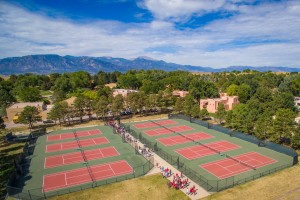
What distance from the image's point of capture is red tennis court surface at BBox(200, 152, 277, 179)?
86.9ft

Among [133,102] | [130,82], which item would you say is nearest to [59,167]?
[133,102]

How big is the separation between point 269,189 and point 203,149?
12.0 m

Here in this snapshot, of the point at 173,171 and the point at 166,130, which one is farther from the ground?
the point at 166,130

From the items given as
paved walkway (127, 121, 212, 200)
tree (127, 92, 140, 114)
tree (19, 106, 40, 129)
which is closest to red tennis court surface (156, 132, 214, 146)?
paved walkway (127, 121, 212, 200)

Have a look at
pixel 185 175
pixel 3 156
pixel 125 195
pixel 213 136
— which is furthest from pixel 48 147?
pixel 213 136

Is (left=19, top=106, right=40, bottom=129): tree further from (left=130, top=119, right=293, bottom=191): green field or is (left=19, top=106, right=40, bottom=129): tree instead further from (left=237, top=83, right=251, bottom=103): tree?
(left=237, top=83, right=251, bottom=103): tree

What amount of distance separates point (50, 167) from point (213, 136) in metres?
27.0

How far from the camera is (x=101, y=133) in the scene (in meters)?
43.7

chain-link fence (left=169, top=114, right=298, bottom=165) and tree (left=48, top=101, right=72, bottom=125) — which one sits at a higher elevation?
tree (left=48, top=101, right=72, bottom=125)

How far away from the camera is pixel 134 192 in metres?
22.8

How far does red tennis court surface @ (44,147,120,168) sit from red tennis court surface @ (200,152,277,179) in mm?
13754

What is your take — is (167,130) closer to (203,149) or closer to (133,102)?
(203,149)

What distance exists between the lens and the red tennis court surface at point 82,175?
79.8 ft

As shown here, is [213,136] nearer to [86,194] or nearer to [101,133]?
[101,133]
